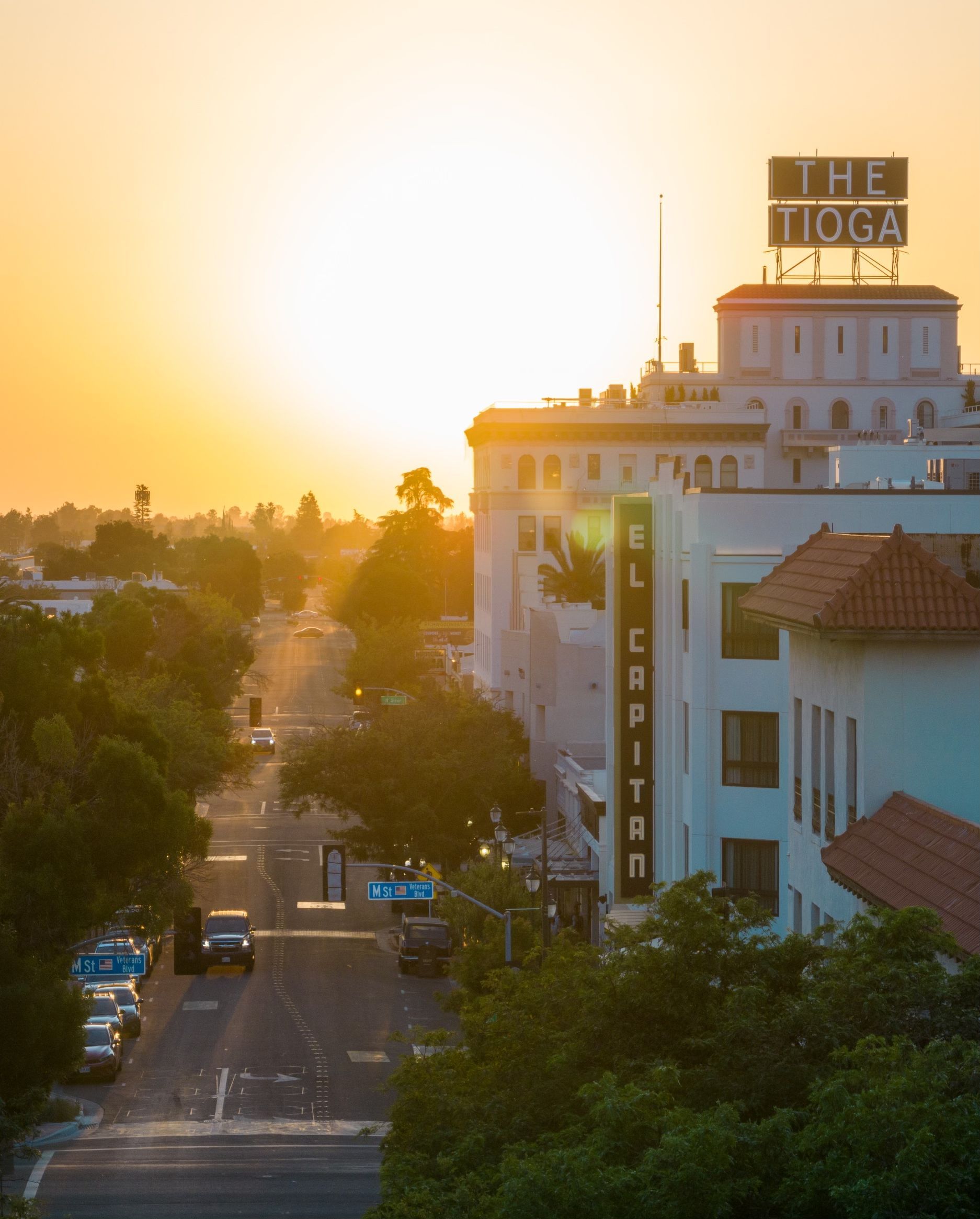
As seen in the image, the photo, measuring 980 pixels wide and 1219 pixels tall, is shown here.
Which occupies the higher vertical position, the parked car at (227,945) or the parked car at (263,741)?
the parked car at (263,741)

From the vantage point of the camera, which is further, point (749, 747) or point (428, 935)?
point (428, 935)

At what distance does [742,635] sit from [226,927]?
80.8 feet

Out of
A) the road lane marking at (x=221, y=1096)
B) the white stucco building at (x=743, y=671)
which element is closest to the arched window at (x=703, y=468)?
the white stucco building at (x=743, y=671)

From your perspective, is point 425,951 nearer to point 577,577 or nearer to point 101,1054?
point 101,1054

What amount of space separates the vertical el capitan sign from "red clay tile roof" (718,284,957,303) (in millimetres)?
70447

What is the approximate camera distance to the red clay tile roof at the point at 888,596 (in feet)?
63.3

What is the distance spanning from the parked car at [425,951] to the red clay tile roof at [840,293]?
2683 inches

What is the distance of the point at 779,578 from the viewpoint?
77.3 ft

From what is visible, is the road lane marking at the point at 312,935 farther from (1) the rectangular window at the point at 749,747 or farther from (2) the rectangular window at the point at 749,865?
(1) the rectangular window at the point at 749,747

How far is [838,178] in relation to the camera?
337 feet

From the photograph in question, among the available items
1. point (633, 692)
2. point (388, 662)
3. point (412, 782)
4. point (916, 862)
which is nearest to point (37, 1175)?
point (633, 692)

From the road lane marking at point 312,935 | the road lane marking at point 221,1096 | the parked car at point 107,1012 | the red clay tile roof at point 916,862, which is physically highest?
the red clay tile roof at point 916,862

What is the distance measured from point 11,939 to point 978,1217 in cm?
2407

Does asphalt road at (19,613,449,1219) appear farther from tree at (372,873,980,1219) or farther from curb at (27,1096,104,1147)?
tree at (372,873,980,1219)
